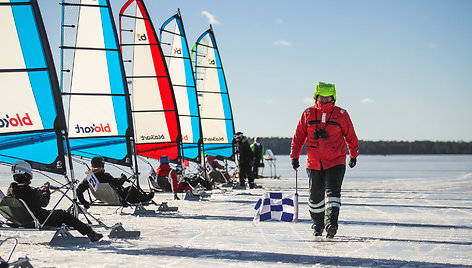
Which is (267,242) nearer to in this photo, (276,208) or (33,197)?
(276,208)

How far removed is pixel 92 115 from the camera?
1027 cm

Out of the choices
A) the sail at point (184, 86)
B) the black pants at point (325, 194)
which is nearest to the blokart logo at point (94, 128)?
the black pants at point (325, 194)

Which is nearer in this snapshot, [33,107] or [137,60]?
[33,107]

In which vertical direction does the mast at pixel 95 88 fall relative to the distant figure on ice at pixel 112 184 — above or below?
above

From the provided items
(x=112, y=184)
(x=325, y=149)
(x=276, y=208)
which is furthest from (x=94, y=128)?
(x=325, y=149)

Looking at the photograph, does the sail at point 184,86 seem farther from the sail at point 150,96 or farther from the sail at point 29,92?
the sail at point 29,92

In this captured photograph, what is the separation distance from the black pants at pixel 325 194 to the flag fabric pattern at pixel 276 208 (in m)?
0.86

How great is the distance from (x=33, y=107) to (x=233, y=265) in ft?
10.9

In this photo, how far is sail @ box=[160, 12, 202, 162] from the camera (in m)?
16.5

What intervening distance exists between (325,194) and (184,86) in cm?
1078

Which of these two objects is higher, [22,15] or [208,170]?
[22,15]

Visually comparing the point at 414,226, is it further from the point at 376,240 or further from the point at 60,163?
the point at 60,163

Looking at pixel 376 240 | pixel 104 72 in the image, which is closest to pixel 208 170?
pixel 104 72

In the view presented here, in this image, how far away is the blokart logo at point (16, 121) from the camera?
262 inches
